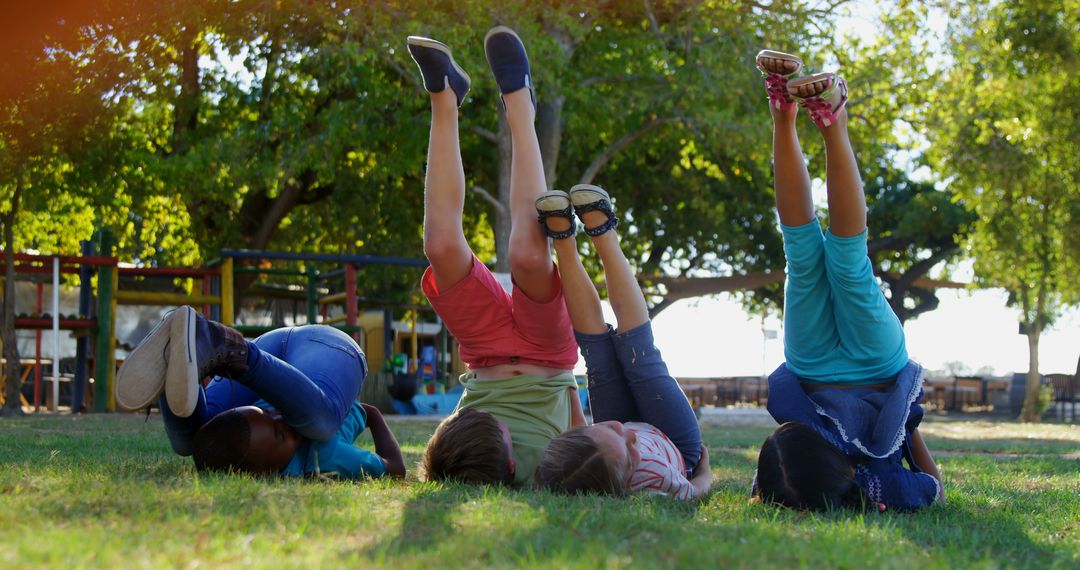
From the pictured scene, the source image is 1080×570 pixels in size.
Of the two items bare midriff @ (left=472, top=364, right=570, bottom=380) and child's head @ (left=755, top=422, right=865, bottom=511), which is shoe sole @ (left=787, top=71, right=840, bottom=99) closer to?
child's head @ (left=755, top=422, right=865, bottom=511)

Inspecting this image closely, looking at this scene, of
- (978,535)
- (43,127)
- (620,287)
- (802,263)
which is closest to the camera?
(978,535)

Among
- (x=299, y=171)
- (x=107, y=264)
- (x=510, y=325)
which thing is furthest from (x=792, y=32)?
(x=510, y=325)

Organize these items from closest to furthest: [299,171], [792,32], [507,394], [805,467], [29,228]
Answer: [805,467], [507,394], [299,171], [792,32], [29,228]

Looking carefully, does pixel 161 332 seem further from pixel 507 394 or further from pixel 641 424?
pixel 641 424

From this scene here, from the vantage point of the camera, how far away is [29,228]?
21.4 meters

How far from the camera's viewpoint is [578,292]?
13.6 ft

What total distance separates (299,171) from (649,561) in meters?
14.6

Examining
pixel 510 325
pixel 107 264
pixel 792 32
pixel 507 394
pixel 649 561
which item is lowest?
pixel 649 561

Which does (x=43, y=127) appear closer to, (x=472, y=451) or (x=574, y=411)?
(x=574, y=411)

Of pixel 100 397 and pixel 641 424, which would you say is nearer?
pixel 641 424

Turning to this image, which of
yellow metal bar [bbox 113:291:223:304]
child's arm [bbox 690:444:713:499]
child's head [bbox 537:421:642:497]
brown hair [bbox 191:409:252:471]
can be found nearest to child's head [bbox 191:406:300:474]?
brown hair [bbox 191:409:252:471]

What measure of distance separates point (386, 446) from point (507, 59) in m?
1.75

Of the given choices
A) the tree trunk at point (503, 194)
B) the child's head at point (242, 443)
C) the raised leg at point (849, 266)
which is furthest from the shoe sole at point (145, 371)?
the tree trunk at point (503, 194)

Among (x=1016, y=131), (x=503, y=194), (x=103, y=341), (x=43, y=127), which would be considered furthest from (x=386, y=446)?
(x=1016, y=131)
